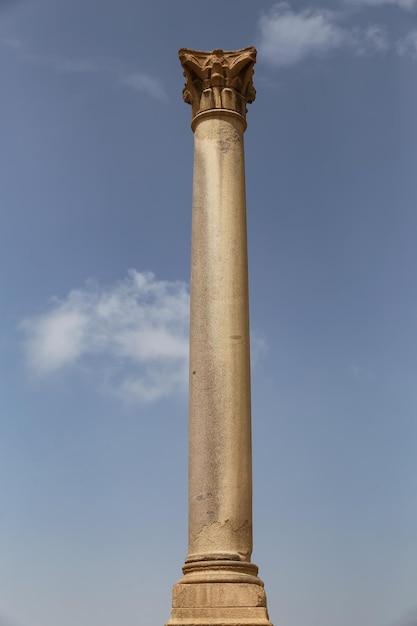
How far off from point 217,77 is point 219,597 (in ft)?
52.9

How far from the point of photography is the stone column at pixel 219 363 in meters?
19.1

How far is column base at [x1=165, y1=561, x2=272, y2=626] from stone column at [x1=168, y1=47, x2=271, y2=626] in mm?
25

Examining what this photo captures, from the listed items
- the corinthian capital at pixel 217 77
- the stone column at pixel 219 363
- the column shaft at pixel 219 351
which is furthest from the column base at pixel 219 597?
the corinthian capital at pixel 217 77

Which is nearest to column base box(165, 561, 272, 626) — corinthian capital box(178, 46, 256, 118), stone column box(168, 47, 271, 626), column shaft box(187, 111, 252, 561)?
stone column box(168, 47, 271, 626)

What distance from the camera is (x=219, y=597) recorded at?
1880 cm

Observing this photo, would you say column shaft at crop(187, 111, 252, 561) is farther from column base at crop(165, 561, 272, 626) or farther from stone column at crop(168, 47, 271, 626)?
column base at crop(165, 561, 272, 626)

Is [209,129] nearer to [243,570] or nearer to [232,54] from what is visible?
[232,54]

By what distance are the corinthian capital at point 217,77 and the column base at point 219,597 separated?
1431cm

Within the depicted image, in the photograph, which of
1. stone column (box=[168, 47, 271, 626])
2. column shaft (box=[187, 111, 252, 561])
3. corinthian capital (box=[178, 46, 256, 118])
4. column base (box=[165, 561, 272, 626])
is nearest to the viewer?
column base (box=[165, 561, 272, 626])

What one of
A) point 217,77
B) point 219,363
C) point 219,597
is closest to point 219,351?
point 219,363

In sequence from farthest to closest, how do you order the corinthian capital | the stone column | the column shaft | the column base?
the corinthian capital → the column shaft → the stone column → the column base

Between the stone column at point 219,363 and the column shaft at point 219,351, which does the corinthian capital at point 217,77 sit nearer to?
the stone column at point 219,363

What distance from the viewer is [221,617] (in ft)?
60.5

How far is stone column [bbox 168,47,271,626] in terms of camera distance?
19.1m
